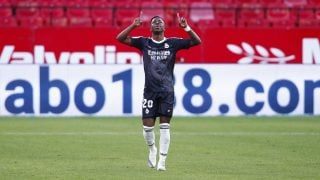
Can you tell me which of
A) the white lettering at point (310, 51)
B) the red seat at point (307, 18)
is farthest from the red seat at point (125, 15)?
the white lettering at point (310, 51)

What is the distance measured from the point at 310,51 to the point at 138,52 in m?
4.39

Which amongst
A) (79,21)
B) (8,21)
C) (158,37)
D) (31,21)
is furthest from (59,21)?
(158,37)

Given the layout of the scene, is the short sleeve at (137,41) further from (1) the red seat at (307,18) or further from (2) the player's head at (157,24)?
(1) the red seat at (307,18)

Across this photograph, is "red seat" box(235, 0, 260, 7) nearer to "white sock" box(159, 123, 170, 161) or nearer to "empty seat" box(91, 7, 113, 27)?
"empty seat" box(91, 7, 113, 27)

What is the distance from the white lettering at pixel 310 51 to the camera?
78.4 ft

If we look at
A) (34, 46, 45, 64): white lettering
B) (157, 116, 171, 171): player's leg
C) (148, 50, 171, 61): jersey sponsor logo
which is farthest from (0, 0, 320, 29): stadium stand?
(157, 116, 171, 171): player's leg

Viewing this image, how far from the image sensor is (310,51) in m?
24.0

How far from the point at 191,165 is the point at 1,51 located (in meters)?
11.0

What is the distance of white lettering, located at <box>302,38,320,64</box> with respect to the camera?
78.4 feet

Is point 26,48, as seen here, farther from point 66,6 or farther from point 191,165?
point 191,165

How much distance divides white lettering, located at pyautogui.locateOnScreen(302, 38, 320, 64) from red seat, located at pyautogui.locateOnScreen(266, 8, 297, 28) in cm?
198

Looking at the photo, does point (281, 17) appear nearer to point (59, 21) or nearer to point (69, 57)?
point (59, 21)

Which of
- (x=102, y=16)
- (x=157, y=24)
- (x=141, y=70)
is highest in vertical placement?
(x=157, y=24)

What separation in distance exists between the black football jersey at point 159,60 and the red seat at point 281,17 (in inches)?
523
